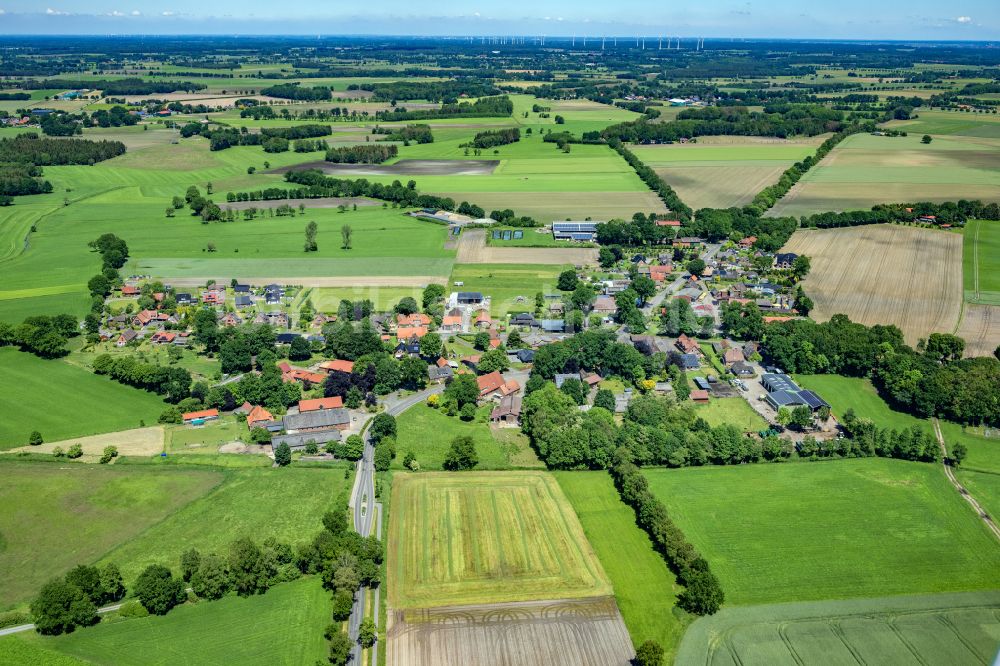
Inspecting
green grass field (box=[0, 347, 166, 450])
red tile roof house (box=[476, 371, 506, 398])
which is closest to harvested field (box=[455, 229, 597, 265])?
red tile roof house (box=[476, 371, 506, 398])

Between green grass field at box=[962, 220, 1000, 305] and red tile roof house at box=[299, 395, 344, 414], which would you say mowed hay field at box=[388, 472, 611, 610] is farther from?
green grass field at box=[962, 220, 1000, 305]

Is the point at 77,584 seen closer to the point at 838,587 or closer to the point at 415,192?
the point at 838,587

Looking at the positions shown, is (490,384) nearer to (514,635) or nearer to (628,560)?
(628,560)

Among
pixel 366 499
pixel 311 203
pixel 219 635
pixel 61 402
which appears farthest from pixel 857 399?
pixel 311 203

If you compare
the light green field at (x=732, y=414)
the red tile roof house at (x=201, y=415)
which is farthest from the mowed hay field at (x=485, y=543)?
the red tile roof house at (x=201, y=415)

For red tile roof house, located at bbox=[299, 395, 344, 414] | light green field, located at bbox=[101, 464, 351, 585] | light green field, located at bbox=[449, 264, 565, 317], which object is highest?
light green field, located at bbox=[449, 264, 565, 317]

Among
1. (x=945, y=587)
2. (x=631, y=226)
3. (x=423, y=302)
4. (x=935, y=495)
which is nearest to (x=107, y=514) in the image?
(x=423, y=302)

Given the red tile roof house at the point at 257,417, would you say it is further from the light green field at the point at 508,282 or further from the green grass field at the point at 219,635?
the light green field at the point at 508,282
